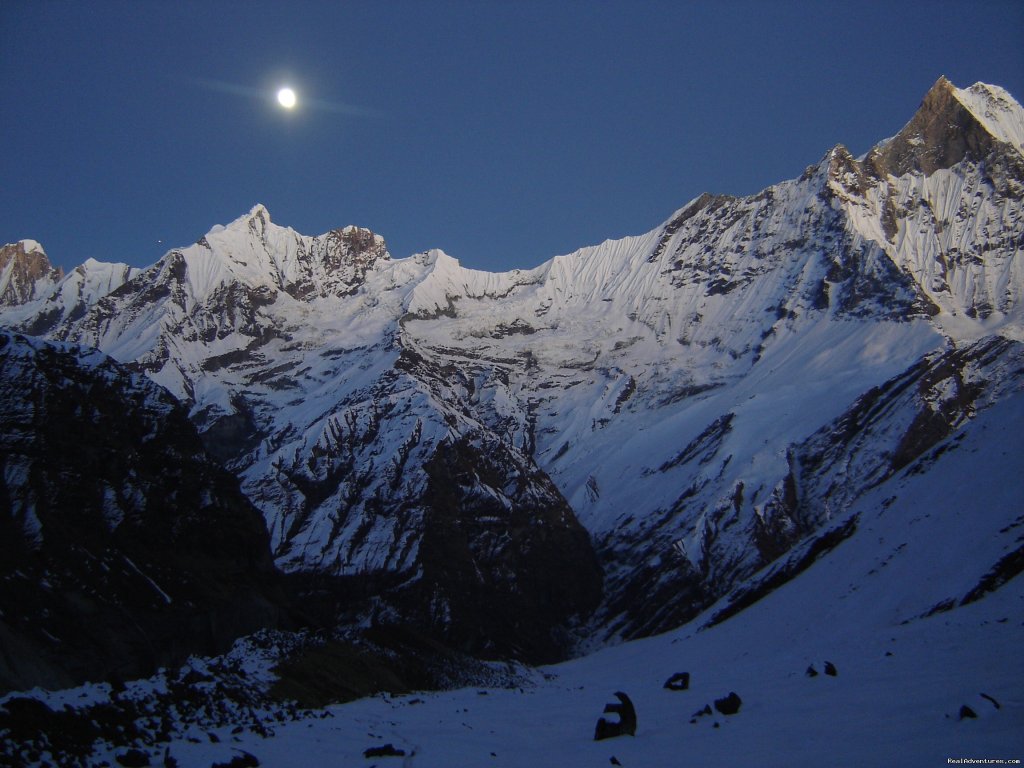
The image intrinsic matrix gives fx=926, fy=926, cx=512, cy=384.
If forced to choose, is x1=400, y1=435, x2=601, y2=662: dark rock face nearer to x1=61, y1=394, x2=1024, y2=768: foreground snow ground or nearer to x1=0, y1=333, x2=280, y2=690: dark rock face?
x1=61, y1=394, x2=1024, y2=768: foreground snow ground

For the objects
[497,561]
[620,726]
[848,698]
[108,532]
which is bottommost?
[848,698]

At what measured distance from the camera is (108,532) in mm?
66125

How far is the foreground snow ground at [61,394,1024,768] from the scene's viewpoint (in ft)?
76.0

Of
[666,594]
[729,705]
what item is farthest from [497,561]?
[729,705]

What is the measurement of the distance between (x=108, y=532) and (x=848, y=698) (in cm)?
5377

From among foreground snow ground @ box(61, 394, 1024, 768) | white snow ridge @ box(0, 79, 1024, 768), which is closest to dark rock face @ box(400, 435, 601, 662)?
white snow ridge @ box(0, 79, 1024, 768)

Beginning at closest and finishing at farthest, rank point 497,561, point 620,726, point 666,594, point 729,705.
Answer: point 620,726
point 729,705
point 666,594
point 497,561

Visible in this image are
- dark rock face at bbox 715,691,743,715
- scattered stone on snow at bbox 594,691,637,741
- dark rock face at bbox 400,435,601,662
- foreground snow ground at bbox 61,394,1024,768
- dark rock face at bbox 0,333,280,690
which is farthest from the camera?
dark rock face at bbox 400,435,601,662

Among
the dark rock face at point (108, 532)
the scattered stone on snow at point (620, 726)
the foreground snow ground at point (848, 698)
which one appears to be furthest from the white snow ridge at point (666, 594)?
the dark rock face at point (108, 532)

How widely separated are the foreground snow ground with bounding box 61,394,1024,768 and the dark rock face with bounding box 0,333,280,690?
54.4ft

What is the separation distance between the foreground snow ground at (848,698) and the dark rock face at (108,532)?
1659 cm

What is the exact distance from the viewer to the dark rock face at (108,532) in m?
54.6

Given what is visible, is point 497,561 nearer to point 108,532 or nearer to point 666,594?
point 666,594

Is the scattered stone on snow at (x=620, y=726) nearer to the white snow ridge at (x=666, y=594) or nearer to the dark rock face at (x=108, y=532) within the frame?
the white snow ridge at (x=666, y=594)
